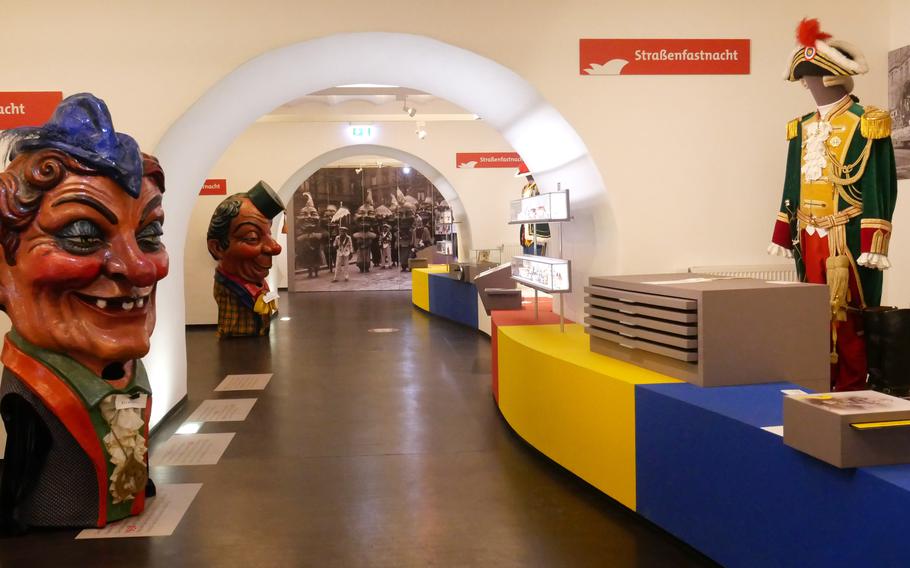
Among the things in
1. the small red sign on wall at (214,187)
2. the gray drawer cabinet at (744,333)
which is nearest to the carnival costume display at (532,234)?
the gray drawer cabinet at (744,333)

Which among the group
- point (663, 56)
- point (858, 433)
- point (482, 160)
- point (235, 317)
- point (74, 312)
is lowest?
point (235, 317)

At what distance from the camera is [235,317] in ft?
31.5

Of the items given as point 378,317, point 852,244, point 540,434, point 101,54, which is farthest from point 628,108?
point 378,317

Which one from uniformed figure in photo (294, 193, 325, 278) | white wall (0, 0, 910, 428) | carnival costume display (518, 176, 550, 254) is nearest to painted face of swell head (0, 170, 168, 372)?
white wall (0, 0, 910, 428)

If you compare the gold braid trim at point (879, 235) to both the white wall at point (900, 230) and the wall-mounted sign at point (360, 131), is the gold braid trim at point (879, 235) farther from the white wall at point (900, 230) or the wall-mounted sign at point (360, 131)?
the wall-mounted sign at point (360, 131)

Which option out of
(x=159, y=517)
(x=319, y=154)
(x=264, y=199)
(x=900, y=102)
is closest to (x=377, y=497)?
(x=159, y=517)

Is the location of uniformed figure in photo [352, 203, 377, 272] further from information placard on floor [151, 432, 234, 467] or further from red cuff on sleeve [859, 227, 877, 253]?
red cuff on sleeve [859, 227, 877, 253]

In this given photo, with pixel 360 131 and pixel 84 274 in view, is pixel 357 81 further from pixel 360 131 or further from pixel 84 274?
pixel 360 131

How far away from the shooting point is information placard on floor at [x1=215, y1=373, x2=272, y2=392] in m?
6.52

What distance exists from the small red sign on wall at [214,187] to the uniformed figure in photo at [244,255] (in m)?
1.50

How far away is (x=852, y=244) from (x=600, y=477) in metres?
1.67

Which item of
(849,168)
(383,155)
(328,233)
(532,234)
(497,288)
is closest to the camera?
(849,168)

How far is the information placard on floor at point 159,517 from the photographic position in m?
3.33

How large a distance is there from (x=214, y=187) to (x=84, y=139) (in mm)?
8167
